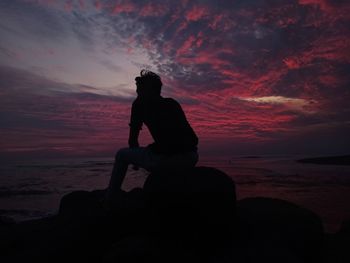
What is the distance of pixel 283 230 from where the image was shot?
5.13m

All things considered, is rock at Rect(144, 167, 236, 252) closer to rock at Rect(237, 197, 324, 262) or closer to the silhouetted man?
the silhouetted man

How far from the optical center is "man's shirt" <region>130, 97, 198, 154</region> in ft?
15.1

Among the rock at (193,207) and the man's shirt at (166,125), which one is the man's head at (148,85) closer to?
the man's shirt at (166,125)

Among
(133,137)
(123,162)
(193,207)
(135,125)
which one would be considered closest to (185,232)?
(193,207)

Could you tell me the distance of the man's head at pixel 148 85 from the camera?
4.85 m

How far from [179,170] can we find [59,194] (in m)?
14.6

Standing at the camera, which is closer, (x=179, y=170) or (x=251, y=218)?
(x=179, y=170)

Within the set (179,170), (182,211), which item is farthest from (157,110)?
(182,211)

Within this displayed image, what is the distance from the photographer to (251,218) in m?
5.29

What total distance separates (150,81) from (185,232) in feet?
7.20

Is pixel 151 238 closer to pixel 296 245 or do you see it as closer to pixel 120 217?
pixel 120 217

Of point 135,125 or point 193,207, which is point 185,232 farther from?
point 135,125

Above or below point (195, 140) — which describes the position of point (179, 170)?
below

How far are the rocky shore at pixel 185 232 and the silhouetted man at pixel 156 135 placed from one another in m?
0.23
